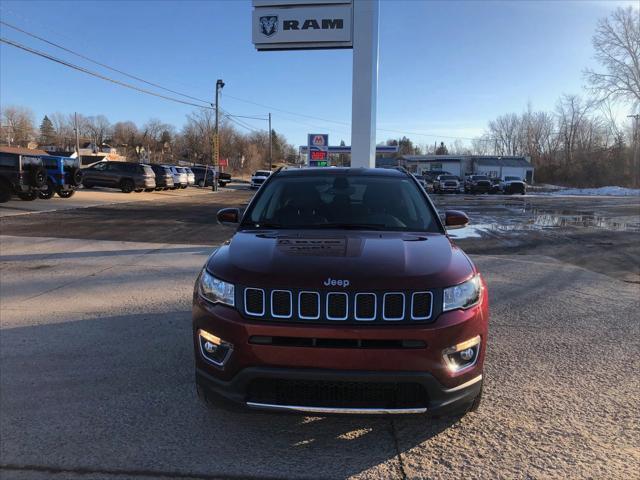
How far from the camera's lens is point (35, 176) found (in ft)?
64.5

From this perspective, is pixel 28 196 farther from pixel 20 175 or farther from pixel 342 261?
pixel 342 261

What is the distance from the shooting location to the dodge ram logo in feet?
39.3

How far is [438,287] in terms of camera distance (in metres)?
2.77

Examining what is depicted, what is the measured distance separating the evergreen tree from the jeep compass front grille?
128848mm

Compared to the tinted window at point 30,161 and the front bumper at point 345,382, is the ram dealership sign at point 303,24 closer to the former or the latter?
the front bumper at point 345,382

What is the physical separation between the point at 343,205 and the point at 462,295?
1.65m

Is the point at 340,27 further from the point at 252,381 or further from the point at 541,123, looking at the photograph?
the point at 541,123

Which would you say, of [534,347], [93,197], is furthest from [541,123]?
[534,347]

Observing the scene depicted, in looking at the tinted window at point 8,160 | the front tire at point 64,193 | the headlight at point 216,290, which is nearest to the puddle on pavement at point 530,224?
the headlight at point 216,290

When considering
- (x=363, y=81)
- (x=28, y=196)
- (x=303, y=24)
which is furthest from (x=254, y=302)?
(x=28, y=196)

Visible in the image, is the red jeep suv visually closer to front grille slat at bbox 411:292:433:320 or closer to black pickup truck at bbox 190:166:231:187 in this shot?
front grille slat at bbox 411:292:433:320

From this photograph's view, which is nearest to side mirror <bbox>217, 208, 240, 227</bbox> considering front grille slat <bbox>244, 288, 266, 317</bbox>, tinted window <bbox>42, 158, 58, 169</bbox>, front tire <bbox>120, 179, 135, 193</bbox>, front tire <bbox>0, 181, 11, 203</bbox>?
front grille slat <bbox>244, 288, 266, 317</bbox>

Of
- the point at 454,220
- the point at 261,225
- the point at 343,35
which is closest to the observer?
the point at 261,225

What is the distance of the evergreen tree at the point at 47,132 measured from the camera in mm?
119375
